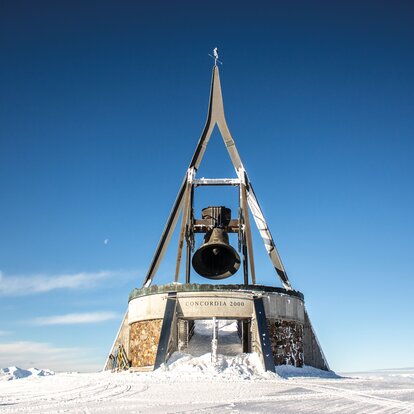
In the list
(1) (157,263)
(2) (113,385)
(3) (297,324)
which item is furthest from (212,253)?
(2) (113,385)

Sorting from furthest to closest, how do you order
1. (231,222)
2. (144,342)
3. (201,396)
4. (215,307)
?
(231,222), (144,342), (215,307), (201,396)

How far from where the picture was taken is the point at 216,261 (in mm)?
23641

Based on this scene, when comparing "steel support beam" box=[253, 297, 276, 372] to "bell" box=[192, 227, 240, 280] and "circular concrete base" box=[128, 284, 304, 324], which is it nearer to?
"circular concrete base" box=[128, 284, 304, 324]

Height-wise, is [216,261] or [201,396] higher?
[216,261]

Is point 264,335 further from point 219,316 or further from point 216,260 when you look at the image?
point 216,260

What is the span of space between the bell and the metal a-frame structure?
2.49 feet

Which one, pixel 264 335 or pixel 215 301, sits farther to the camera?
pixel 215 301

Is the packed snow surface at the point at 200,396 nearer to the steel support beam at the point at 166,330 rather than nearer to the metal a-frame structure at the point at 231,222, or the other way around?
the steel support beam at the point at 166,330

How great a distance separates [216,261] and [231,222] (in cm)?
253

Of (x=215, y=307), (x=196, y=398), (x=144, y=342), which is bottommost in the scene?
(x=196, y=398)

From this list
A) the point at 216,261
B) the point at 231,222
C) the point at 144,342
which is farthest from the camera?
the point at 231,222

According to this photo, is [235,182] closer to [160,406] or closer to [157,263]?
[157,263]

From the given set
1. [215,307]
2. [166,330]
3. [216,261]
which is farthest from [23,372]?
[215,307]

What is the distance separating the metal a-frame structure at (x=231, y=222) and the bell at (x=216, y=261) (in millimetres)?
758
